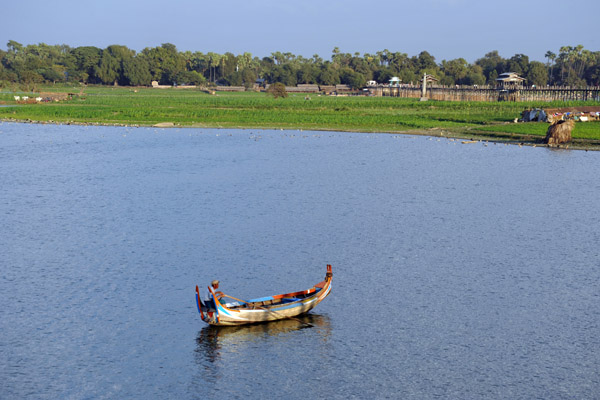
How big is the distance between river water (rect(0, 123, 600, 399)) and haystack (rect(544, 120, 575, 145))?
1805 centimetres

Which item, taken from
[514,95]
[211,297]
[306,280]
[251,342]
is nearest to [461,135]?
[306,280]

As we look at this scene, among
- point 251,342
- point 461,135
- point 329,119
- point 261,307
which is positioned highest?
point 329,119

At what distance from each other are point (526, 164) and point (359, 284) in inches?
1633

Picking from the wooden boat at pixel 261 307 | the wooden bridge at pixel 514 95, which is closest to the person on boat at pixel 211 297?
the wooden boat at pixel 261 307

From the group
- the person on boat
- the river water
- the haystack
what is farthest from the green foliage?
the person on boat

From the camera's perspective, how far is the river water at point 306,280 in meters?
22.2

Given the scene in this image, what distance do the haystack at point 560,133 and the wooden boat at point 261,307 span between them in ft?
193

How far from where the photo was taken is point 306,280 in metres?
30.9

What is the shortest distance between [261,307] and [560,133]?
61763 mm

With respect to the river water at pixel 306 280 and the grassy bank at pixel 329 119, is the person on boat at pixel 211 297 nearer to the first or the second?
the river water at pixel 306 280

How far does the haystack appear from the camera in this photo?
78562mm

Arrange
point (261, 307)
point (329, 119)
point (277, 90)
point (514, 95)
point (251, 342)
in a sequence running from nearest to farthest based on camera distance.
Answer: point (251, 342)
point (261, 307)
point (329, 119)
point (514, 95)
point (277, 90)

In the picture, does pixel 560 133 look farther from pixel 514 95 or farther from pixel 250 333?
pixel 514 95

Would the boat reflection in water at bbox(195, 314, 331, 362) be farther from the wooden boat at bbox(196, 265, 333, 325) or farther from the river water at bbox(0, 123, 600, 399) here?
the wooden boat at bbox(196, 265, 333, 325)
